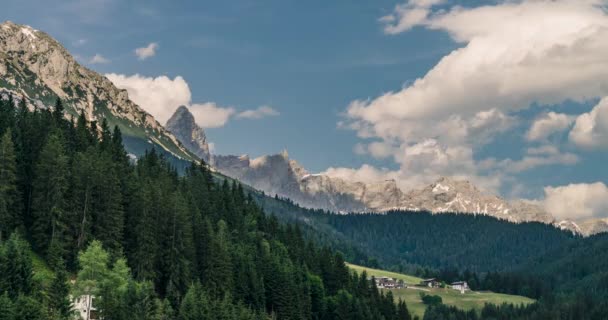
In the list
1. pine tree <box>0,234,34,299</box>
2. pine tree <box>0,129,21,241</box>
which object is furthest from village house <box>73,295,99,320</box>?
pine tree <box>0,129,21,241</box>

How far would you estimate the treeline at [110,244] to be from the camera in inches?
3917

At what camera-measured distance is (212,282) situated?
139m

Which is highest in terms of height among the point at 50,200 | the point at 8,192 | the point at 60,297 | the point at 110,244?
the point at 8,192

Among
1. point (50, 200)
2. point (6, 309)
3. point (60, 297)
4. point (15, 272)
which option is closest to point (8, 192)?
point (50, 200)

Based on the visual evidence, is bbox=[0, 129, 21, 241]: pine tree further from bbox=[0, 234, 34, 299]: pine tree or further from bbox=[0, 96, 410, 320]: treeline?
bbox=[0, 234, 34, 299]: pine tree

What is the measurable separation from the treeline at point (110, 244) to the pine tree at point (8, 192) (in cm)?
19

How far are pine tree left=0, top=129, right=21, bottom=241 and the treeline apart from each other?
190mm

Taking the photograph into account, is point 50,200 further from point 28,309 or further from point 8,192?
point 28,309

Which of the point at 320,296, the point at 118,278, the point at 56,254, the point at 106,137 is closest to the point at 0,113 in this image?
the point at 106,137

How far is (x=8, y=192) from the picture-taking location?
119m

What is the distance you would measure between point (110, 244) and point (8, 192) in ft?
58.2

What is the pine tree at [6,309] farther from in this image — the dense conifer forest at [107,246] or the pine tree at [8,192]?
the pine tree at [8,192]

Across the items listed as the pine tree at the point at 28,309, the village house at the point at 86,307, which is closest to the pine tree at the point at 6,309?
the pine tree at the point at 28,309

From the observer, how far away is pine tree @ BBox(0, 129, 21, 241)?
11431cm
